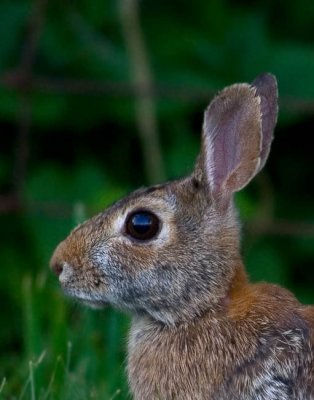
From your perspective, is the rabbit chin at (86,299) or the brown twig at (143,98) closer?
the rabbit chin at (86,299)

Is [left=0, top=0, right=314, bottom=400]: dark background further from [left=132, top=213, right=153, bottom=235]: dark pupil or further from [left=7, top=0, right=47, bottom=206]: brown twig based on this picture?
[left=132, top=213, right=153, bottom=235]: dark pupil

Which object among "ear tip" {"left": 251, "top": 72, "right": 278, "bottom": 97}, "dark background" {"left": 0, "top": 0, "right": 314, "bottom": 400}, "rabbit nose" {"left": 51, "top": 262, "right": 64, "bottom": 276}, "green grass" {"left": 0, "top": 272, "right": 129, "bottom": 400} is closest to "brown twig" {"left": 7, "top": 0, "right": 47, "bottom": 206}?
"dark background" {"left": 0, "top": 0, "right": 314, "bottom": 400}

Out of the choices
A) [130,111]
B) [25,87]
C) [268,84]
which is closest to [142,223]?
[268,84]

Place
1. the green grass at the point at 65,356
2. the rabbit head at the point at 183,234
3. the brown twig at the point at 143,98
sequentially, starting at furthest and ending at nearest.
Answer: the brown twig at the point at 143,98
the green grass at the point at 65,356
the rabbit head at the point at 183,234

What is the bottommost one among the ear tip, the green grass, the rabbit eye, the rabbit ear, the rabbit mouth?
the green grass

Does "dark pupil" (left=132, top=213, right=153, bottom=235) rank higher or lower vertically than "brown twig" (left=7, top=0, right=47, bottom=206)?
lower

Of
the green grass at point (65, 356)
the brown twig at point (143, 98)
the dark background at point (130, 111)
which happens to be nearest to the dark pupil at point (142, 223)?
the green grass at point (65, 356)

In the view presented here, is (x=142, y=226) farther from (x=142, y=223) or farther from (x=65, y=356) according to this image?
(x=65, y=356)

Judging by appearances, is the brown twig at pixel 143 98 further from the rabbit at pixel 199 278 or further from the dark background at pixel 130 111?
→ the rabbit at pixel 199 278
